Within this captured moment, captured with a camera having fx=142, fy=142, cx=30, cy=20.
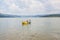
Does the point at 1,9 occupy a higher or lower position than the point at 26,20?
higher

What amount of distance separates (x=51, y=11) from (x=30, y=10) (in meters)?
0.75

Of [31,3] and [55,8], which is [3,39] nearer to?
[31,3]

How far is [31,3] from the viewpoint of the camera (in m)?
4.73

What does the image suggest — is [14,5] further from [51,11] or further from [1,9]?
[51,11]

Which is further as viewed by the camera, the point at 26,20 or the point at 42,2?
the point at 26,20

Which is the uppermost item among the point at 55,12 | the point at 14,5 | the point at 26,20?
the point at 14,5

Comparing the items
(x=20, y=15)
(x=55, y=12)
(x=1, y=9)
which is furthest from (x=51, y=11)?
(x=1, y=9)

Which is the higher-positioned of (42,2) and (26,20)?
(42,2)

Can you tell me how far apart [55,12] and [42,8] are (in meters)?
0.47

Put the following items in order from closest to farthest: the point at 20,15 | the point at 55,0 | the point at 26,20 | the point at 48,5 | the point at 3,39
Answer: the point at 3,39 < the point at 55,0 < the point at 48,5 < the point at 20,15 < the point at 26,20

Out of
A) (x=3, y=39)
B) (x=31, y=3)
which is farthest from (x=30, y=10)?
(x=3, y=39)

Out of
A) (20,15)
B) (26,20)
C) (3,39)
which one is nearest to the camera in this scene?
(3,39)

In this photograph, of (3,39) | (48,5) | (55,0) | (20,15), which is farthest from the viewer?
(20,15)

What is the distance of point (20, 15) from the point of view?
5.26 metres
